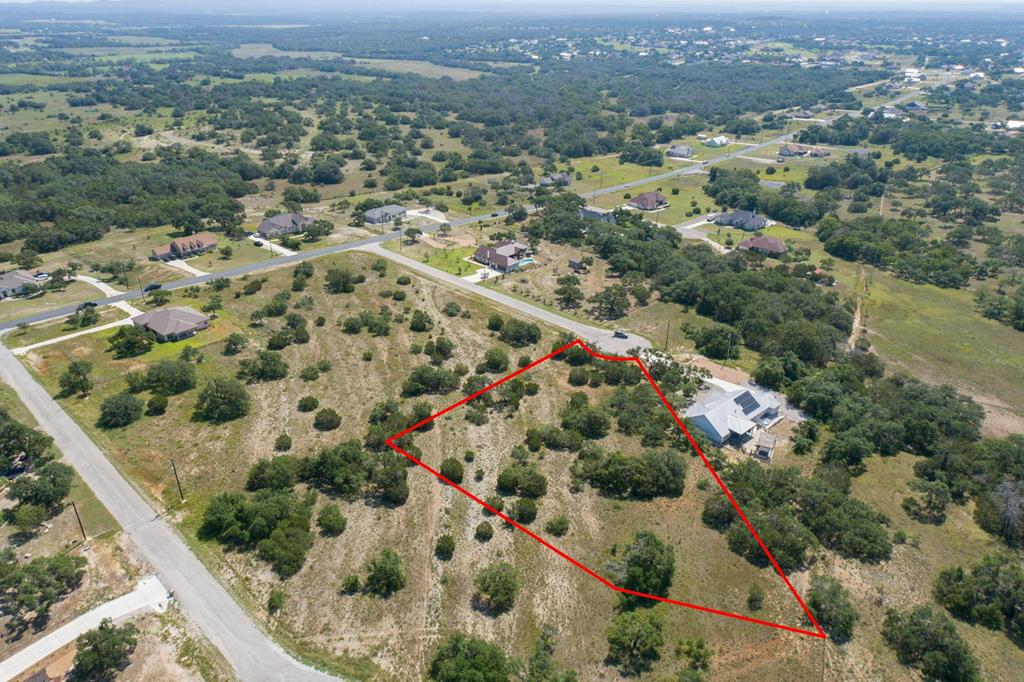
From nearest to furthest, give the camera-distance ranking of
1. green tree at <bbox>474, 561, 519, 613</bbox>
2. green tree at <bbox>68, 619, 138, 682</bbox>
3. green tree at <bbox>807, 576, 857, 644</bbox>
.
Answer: green tree at <bbox>68, 619, 138, 682</bbox> < green tree at <bbox>807, 576, 857, 644</bbox> < green tree at <bbox>474, 561, 519, 613</bbox>

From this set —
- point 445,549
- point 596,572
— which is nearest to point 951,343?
point 596,572

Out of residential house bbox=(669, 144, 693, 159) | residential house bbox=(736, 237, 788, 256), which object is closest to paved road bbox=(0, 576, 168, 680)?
residential house bbox=(736, 237, 788, 256)

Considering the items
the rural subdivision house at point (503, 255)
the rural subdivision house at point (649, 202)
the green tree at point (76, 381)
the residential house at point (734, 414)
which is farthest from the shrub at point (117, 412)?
the rural subdivision house at point (649, 202)

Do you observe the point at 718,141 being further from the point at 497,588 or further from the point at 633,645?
the point at 633,645

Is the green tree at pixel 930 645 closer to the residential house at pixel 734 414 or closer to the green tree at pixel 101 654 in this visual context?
the residential house at pixel 734 414

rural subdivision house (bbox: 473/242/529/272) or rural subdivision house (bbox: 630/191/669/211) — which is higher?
rural subdivision house (bbox: 473/242/529/272)

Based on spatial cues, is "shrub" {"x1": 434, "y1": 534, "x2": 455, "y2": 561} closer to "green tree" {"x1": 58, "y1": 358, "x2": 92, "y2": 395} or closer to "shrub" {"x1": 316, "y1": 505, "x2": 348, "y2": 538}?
"shrub" {"x1": 316, "y1": 505, "x2": 348, "y2": 538}
